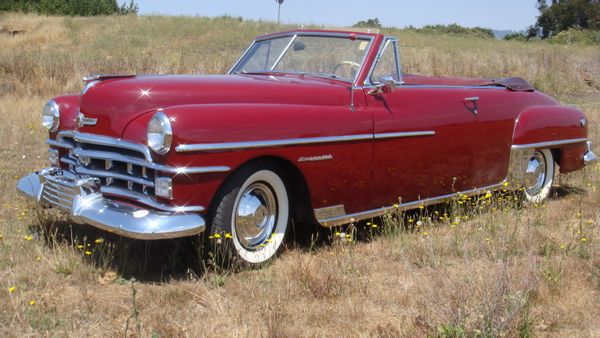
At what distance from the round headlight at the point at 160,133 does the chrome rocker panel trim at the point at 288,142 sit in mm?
69

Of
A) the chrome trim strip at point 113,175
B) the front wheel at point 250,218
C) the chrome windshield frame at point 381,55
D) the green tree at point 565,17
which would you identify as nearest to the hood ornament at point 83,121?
the chrome trim strip at point 113,175

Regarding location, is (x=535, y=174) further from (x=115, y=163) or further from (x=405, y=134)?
(x=115, y=163)

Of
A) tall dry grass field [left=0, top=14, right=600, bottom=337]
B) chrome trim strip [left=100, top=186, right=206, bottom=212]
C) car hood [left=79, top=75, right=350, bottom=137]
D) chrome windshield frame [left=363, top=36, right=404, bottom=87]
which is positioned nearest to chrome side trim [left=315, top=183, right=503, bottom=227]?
tall dry grass field [left=0, top=14, right=600, bottom=337]

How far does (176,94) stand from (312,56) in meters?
1.51

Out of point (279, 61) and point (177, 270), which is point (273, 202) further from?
point (279, 61)

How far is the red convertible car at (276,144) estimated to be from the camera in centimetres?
358

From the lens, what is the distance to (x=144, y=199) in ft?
11.9

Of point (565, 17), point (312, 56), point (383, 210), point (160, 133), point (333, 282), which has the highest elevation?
point (565, 17)

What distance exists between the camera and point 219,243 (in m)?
3.71

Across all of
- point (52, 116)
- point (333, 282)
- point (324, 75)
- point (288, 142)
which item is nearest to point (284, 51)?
point (324, 75)

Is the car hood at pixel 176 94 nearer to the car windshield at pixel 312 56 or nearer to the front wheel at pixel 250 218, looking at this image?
the car windshield at pixel 312 56

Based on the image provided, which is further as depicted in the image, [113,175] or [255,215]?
[255,215]

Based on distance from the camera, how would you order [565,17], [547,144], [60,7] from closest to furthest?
[547,144] → [60,7] → [565,17]

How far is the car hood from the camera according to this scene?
3.83m
